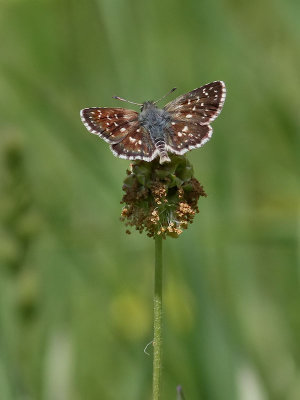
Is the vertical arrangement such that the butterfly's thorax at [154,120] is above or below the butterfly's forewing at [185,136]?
above

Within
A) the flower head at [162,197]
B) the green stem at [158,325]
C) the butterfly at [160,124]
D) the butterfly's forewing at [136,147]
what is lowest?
the green stem at [158,325]

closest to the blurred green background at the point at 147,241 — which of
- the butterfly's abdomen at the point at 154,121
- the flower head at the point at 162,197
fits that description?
the butterfly's abdomen at the point at 154,121

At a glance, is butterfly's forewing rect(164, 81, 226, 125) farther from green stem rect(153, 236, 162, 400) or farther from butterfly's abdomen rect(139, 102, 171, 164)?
green stem rect(153, 236, 162, 400)

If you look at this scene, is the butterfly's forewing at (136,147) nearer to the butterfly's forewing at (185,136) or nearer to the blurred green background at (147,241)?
the butterfly's forewing at (185,136)

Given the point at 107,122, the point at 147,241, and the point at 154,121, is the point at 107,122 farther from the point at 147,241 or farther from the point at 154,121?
the point at 147,241

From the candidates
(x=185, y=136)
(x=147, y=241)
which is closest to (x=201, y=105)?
(x=185, y=136)
